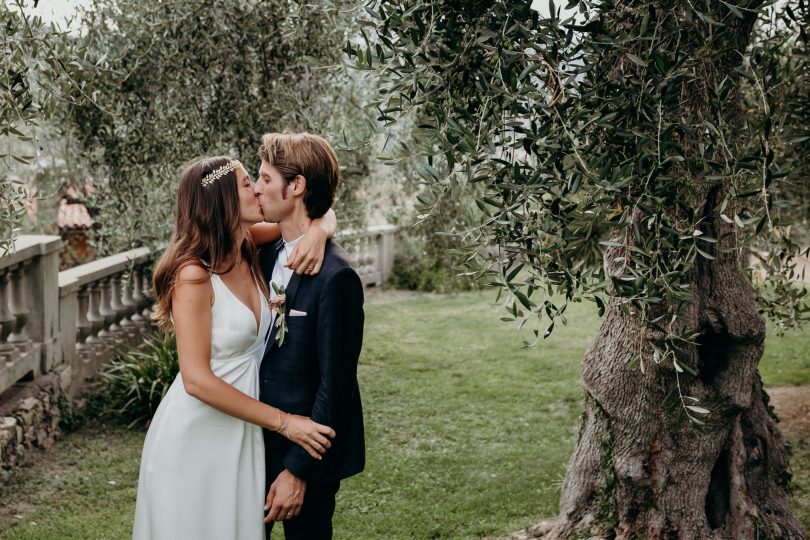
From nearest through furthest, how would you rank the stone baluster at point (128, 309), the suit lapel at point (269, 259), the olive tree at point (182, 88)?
the suit lapel at point (269, 259) < the olive tree at point (182, 88) < the stone baluster at point (128, 309)

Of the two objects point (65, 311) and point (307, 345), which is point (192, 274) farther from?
point (65, 311)

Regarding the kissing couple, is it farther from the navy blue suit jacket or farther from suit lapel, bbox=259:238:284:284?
suit lapel, bbox=259:238:284:284

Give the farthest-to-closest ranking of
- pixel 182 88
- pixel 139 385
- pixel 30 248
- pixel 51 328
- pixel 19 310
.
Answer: pixel 139 385
pixel 182 88
pixel 51 328
pixel 19 310
pixel 30 248

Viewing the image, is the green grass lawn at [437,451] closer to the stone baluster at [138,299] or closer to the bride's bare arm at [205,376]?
the stone baluster at [138,299]

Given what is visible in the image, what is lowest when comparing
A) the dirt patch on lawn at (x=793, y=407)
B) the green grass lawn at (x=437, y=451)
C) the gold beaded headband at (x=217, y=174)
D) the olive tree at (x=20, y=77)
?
the green grass lawn at (x=437, y=451)

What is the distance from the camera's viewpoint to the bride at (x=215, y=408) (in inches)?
126

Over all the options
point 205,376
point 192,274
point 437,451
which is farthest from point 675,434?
point 437,451

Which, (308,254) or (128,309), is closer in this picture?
(308,254)

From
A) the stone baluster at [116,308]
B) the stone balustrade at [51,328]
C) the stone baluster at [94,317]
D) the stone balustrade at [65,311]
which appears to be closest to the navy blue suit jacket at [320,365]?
the stone balustrade at [51,328]

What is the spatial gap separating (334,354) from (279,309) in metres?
0.29

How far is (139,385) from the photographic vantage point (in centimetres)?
758

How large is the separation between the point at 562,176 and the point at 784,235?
241cm

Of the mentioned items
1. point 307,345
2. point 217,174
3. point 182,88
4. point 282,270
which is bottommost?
point 307,345

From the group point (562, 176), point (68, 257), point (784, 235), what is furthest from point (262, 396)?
point (68, 257)
